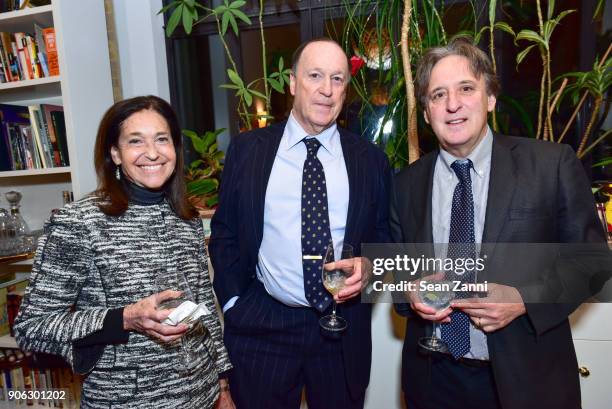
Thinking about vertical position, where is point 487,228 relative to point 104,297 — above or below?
above

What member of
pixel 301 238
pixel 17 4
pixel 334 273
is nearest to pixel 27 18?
pixel 17 4

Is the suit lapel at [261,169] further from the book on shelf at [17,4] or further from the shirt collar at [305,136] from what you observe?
the book on shelf at [17,4]

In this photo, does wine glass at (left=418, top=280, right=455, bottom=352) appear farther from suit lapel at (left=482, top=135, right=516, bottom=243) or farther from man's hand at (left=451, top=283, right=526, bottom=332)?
suit lapel at (left=482, top=135, right=516, bottom=243)

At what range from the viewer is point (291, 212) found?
1575 mm

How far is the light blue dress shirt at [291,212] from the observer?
1557 millimetres

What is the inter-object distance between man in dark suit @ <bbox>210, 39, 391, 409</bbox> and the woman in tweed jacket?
0.22 metres

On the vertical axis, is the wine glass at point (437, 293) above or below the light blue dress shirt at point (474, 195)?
below

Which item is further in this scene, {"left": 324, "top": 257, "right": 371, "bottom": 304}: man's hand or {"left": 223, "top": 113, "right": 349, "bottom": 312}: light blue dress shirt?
{"left": 223, "top": 113, "right": 349, "bottom": 312}: light blue dress shirt

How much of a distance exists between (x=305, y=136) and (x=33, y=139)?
68.7 inches

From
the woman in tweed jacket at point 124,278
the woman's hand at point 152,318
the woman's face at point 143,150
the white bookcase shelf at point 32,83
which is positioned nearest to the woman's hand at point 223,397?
the woman in tweed jacket at point 124,278

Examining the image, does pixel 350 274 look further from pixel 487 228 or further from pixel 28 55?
pixel 28 55

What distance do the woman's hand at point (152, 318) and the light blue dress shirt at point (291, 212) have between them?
461 millimetres

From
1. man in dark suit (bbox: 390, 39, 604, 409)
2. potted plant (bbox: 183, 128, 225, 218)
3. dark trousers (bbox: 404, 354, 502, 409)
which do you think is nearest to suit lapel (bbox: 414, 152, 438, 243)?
man in dark suit (bbox: 390, 39, 604, 409)

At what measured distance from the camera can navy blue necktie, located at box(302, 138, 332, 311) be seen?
4.97 ft
